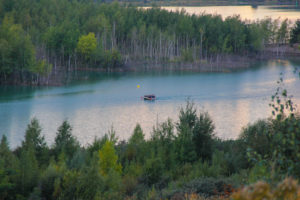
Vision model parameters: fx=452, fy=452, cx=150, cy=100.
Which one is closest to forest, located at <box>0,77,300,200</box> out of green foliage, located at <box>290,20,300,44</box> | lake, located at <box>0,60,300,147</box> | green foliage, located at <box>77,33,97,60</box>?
lake, located at <box>0,60,300,147</box>

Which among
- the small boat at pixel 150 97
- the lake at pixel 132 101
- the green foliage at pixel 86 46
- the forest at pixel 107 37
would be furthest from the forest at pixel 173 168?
the green foliage at pixel 86 46

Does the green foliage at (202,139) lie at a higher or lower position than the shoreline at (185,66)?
lower

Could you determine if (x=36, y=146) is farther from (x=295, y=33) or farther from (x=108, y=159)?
(x=295, y=33)

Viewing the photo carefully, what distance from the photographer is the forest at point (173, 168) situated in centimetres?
555

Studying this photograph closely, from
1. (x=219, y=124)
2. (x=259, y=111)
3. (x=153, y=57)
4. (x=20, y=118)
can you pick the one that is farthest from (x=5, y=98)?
(x=153, y=57)

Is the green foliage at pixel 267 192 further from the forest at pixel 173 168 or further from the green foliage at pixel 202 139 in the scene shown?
the green foliage at pixel 202 139

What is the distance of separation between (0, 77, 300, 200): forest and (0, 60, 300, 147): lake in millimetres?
6377

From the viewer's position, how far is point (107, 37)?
58.2 meters

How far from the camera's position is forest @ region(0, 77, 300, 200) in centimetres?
555

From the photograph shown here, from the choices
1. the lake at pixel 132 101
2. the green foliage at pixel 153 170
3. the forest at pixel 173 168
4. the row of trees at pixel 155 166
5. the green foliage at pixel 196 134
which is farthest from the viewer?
the lake at pixel 132 101

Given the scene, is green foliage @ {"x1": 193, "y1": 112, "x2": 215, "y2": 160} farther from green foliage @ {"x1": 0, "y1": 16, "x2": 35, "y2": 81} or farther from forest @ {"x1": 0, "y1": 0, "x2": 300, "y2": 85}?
green foliage @ {"x1": 0, "y1": 16, "x2": 35, "y2": 81}

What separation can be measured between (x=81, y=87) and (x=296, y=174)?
116 feet

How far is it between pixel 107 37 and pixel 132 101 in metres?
25.2

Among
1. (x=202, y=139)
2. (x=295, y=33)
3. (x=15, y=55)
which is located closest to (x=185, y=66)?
(x=15, y=55)
